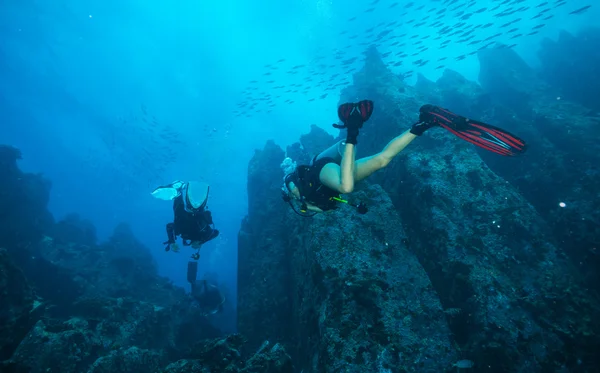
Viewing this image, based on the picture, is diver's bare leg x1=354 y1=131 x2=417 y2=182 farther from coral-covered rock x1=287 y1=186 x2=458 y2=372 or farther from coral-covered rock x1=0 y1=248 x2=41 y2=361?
coral-covered rock x1=0 y1=248 x2=41 y2=361

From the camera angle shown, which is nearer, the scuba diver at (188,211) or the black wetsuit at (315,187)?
the black wetsuit at (315,187)

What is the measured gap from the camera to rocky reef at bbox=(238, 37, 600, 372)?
15.9ft

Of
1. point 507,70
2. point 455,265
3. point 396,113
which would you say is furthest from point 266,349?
point 507,70

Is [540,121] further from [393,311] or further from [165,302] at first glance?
[165,302]

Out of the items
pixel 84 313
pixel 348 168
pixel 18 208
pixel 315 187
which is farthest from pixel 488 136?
pixel 18 208

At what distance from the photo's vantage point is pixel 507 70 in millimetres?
22109

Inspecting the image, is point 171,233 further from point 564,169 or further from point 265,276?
point 564,169

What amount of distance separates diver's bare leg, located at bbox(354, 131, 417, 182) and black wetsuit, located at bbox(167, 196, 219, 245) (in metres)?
4.83

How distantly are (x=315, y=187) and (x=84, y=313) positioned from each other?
485 inches

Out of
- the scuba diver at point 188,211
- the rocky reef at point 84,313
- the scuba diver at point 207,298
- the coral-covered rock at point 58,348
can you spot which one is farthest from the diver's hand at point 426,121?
the scuba diver at point 207,298

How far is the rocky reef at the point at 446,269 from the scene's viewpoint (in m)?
4.84

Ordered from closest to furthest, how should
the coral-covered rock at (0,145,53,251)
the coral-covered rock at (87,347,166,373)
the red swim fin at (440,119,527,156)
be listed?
the red swim fin at (440,119,527,156) < the coral-covered rock at (87,347,166,373) < the coral-covered rock at (0,145,53,251)

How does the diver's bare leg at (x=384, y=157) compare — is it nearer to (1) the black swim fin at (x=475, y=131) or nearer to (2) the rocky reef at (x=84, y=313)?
(1) the black swim fin at (x=475, y=131)

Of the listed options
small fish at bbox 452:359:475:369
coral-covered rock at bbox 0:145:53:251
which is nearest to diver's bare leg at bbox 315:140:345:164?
small fish at bbox 452:359:475:369
